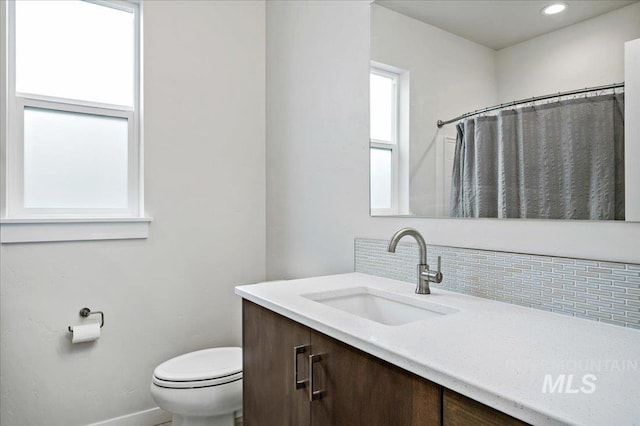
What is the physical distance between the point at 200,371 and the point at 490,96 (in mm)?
1556

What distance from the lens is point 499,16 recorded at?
1.21 m

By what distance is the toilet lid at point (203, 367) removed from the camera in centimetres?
165

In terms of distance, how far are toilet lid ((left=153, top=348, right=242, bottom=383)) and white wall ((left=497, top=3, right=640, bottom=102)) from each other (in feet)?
4.86

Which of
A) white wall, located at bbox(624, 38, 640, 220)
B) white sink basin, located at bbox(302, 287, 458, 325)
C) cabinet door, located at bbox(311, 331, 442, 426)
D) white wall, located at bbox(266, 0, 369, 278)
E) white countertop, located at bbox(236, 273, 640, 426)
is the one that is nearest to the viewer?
white countertop, located at bbox(236, 273, 640, 426)

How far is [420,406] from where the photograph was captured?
0.71m

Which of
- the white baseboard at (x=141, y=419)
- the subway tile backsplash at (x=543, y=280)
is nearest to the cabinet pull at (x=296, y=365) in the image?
the subway tile backsplash at (x=543, y=280)

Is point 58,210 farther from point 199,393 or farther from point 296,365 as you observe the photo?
point 296,365

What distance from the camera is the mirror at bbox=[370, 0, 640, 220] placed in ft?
3.21

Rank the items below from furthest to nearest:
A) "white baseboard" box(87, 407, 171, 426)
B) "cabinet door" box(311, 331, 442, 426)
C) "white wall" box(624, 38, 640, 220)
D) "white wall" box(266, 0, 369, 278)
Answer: "white baseboard" box(87, 407, 171, 426) → "white wall" box(266, 0, 369, 278) → "white wall" box(624, 38, 640, 220) → "cabinet door" box(311, 331, 442, 426)

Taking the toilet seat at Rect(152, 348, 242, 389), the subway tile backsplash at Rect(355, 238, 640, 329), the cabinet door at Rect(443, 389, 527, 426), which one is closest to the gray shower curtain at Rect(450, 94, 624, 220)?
the subway tile backsplash at Rect(355, 238, 640, 329)

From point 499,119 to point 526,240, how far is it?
1.21 feet

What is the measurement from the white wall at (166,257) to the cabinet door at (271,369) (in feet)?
3.02

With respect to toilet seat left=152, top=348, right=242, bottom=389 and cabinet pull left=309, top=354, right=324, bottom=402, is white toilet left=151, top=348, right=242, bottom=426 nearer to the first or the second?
toilet seat left=152, top=348, right=242, bottom=389

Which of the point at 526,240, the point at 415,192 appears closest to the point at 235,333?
the point at 415,192
